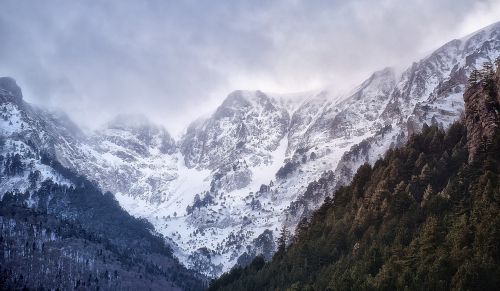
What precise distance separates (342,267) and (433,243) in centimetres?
2354

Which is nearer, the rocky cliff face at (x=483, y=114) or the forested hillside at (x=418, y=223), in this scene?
the forested hillside at (x=418, y=223)

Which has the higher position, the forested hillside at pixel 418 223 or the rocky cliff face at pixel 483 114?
the rocky cliff face at pixel 483 114

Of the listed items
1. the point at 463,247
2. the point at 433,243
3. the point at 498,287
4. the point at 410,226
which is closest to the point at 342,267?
the point at 410,226

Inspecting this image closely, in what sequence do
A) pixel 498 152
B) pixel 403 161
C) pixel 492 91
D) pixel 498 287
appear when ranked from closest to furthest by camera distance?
pixel 498 287 < pixel 498 152 < pixel 492 91 < pixel 403 161

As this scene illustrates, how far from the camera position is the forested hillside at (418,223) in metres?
82.6

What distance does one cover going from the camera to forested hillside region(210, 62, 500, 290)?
82.6m

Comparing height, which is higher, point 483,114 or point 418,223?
point 483,114

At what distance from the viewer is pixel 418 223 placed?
350 ft

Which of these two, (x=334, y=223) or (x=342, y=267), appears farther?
(x=334, y=223)

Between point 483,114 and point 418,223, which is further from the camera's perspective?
point 483,114

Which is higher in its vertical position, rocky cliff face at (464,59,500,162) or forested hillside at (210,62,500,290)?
rocky cliff face at (464,59,500,162)

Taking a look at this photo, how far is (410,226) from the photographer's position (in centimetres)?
10756

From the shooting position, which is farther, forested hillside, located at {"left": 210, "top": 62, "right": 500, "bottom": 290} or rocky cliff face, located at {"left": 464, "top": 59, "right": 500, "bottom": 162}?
rocky cliff face, located at {"left": 464, "top": 59, "right": 500, "bottom": 162}

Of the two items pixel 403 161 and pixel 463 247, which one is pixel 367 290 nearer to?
pixel 463 247
